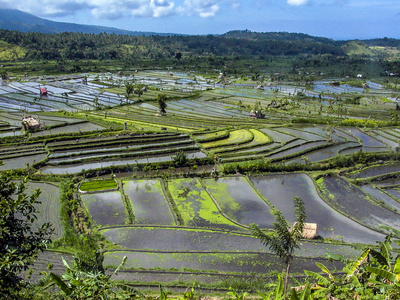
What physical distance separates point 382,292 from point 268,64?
11150 cm

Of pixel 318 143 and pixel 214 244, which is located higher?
pixel 318 143

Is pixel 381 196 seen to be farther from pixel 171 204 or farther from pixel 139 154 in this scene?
pixel 139 154

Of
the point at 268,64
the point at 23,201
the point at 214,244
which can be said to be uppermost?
the point at 268,64

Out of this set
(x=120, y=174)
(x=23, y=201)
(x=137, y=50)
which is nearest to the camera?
(x=23, y=201)

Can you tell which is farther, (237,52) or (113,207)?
(237,52)

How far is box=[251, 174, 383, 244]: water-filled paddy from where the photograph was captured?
1717 cm

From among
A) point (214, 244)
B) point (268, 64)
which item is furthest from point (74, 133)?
point (268, 64)

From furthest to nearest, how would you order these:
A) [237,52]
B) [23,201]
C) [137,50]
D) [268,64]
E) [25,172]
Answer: [237,52]
[137,50]
[268,64]
[25,172]
[23,201]

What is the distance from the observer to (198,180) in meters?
23.2

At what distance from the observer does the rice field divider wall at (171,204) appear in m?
17.8

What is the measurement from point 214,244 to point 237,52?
500ft

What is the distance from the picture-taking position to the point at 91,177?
2341 centimetres

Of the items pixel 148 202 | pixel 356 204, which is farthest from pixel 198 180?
pixel 356 204

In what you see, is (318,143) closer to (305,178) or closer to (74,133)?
(305,178)
